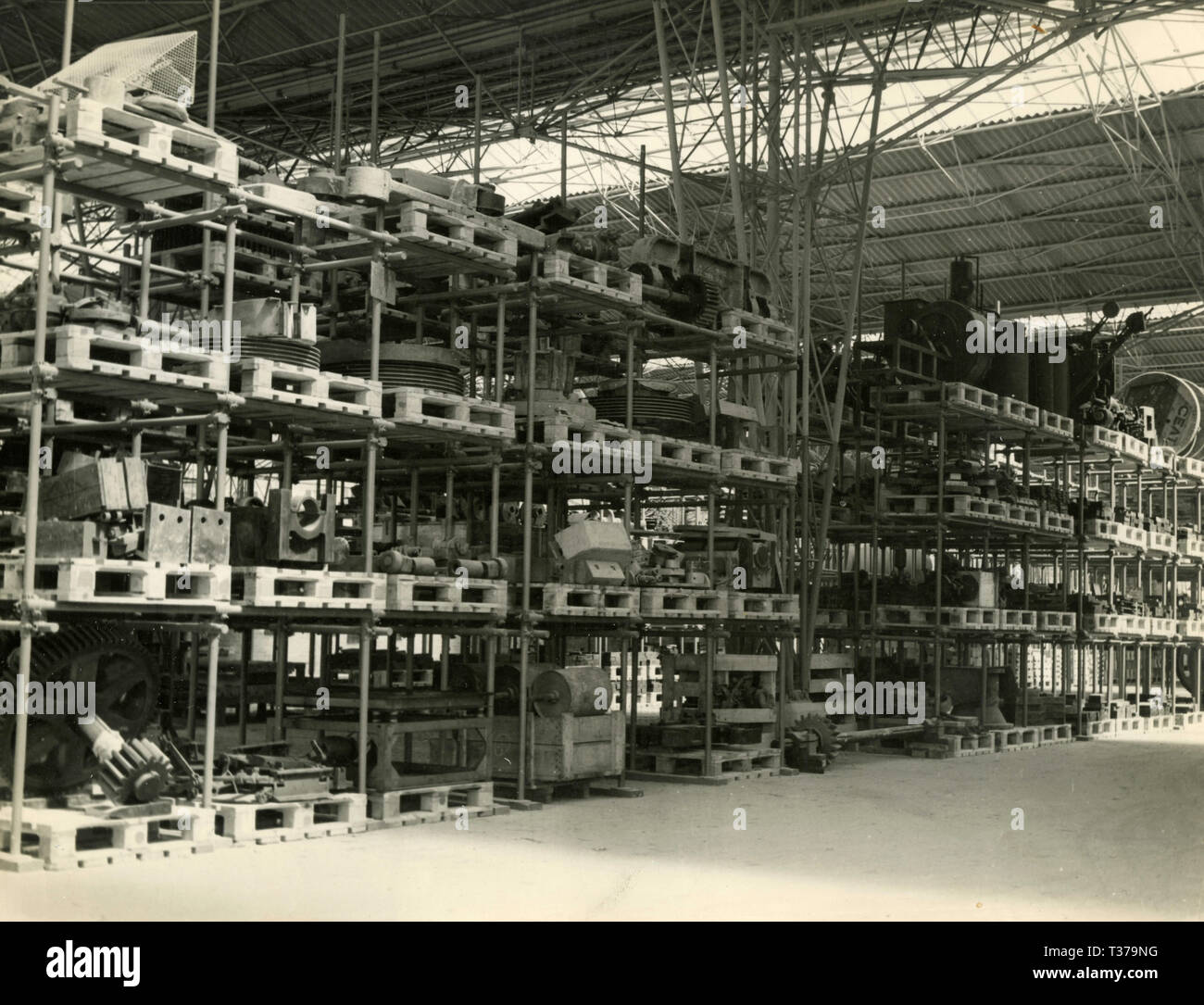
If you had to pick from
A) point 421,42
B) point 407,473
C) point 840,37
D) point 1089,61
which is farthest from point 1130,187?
point 407,473

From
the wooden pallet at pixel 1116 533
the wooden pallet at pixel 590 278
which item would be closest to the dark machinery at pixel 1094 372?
the wooden pallet at pixel 1116 533

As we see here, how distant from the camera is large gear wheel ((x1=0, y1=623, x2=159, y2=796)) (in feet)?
28.2

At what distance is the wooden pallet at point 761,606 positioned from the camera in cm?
1323

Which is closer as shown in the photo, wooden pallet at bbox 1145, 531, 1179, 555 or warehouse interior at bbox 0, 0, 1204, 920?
warehouse interior at bbox 0, 0, 1204, 920

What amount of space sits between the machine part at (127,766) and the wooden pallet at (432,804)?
4.84 feet

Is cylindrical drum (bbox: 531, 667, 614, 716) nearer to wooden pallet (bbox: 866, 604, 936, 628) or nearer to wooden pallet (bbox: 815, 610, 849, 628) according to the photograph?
wooden pallet (bbox: 815, 610, 849, 628)

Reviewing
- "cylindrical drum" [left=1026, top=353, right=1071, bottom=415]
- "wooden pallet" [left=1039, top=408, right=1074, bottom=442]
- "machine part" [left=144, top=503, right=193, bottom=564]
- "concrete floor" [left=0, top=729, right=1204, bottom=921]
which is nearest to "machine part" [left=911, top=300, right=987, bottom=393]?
"wooden pallet" [left=1039, top=408, right=1074, bottom=442]

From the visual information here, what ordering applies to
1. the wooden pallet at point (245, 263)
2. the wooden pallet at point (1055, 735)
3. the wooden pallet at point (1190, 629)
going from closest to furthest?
1. the wooden pallet at point (245, 263)
2. the wooden pallet at point (1055, 735)
3. the wooden pallet at point (1190, 629)

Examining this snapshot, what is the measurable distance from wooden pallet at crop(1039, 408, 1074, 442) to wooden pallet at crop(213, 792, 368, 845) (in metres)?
11.5

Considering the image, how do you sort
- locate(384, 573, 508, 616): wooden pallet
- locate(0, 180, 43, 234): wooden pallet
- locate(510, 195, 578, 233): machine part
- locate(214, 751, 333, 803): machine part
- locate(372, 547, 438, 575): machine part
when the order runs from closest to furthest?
locate(0, 180, 43, 234): wooden pallet, locate(214, 751, 333, 803): machine part, locate(384, 573, 508, 616): wooden pallet, locate(372, 547, 438, 575): machine part, locate(510, 195, 578, 233): machine part

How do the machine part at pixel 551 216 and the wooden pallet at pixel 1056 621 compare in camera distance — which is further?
the wooden pallet at pixel 1056 621

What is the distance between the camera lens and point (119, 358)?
8.42 metres

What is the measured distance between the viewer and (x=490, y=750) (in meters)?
10.9

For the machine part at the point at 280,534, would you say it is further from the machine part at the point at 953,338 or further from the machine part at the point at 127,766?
the machine part at the point at 953,338
